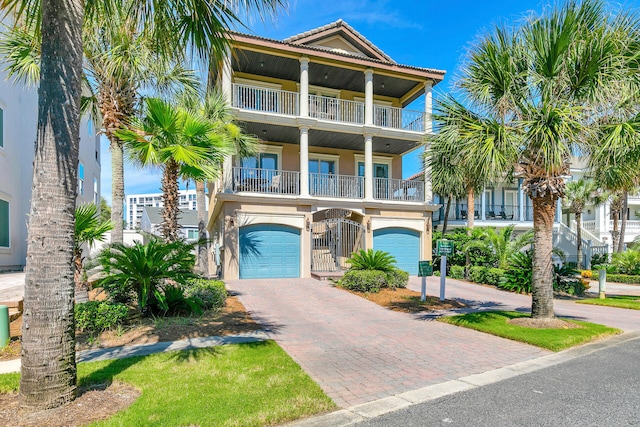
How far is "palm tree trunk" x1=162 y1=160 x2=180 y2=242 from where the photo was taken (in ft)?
37.8

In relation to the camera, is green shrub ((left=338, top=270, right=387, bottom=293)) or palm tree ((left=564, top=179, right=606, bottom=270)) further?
palm tree ((left=564, top=179, right=606, bottom=270))

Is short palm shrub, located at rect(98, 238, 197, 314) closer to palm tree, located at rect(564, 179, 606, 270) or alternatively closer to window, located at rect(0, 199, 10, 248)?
window, located at rect(0, 199, 10, 248)

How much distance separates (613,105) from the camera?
25.5ft

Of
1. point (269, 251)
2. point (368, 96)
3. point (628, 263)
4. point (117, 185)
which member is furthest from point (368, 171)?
point (628, 263)

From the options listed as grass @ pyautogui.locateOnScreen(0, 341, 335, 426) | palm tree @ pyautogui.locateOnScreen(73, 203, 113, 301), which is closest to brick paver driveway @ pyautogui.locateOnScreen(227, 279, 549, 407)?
grass @ pyautogui.locateOnScreen(0, 341, 335, 426)

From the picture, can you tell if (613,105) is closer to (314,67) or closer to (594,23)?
(594,23)

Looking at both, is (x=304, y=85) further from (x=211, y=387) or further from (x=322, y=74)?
(x=211, y=387)

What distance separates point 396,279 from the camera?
47.7 feet

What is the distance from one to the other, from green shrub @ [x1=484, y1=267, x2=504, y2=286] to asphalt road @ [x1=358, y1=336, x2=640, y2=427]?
11283 mm

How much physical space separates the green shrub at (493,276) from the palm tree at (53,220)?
16.2 m

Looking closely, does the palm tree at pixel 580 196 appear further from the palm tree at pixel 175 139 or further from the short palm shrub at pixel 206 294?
the palm tree at pixel 175 139

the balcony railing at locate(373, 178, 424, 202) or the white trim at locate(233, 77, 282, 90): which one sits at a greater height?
the white trim at locate(233, 77, 282, 90)

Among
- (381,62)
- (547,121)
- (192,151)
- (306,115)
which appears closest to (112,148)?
(192,151)

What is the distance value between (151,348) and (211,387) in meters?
2.31
